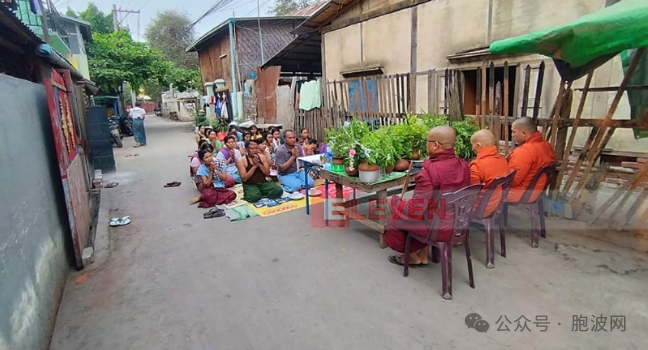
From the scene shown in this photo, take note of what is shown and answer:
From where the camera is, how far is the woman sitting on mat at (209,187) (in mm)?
5626

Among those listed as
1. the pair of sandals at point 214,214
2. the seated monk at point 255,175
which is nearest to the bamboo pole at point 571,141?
the seated monk at point 255,175

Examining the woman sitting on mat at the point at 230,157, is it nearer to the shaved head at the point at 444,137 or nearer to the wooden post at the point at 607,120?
the shaved head at the point at 444,137

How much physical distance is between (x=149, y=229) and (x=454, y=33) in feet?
21.5

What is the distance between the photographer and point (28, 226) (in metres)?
2.57

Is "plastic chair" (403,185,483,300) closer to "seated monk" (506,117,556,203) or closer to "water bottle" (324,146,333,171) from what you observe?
"seated monk" (506,117,556,203)

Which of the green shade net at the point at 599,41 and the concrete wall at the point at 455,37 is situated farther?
the concrete wall at the point at 455,37

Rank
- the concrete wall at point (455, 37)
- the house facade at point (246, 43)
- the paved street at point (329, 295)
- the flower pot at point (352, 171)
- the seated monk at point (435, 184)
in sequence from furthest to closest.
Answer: the house facade at point (246, 43) → the concrete wall at point (455, 37) → the flower pot at point (352, 171) → the seated monk at point (435, 184) → the paved street at point (329, 295)

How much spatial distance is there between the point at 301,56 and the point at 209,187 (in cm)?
843

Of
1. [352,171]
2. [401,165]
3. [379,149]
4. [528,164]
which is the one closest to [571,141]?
[528,164]

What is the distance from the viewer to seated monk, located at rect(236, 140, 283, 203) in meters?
5.64

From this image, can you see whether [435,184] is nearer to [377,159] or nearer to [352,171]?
[377,159]

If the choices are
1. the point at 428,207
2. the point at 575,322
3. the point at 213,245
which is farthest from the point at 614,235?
the point at 213,245

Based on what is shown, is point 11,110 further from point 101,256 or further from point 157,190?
point 157,190

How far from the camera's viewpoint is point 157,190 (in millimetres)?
6883
